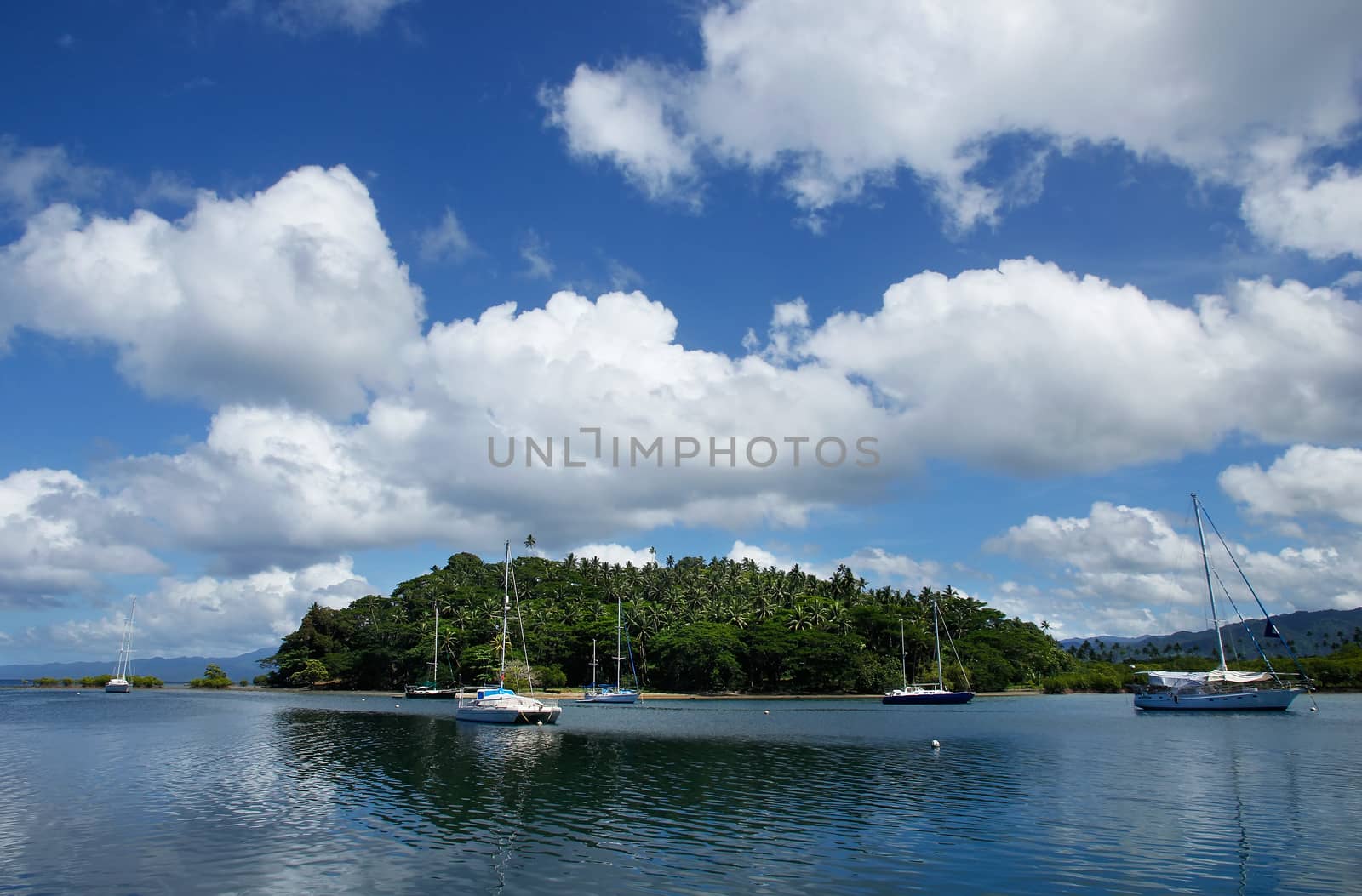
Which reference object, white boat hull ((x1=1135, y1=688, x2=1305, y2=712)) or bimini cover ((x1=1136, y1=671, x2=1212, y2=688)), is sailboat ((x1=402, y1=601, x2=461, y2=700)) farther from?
bimini cover ((x1=1136, y1=671, x2=1212, y2=688))

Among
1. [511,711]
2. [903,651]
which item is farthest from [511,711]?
[903,651]

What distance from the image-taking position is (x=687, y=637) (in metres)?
144

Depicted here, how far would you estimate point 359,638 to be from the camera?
17975cm

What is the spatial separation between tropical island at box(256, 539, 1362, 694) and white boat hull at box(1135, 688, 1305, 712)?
5166 cm

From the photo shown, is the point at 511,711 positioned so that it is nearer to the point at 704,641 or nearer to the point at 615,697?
the point at 615,697

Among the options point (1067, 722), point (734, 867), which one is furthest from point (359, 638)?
point (734, 867)

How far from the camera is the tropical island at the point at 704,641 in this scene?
14725 cm

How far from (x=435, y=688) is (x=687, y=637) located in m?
44.7

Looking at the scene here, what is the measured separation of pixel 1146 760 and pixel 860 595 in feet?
423

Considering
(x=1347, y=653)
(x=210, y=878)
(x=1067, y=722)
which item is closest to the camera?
(x=210, y=878)

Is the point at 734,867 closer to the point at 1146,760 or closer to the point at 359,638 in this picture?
the point at 1146,760

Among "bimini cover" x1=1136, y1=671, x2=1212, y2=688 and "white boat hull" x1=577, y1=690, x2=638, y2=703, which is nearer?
"bimini cover" x1=1136, y1=671, x2=1212, y2=688

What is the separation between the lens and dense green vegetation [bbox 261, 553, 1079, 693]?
147125 millimetres

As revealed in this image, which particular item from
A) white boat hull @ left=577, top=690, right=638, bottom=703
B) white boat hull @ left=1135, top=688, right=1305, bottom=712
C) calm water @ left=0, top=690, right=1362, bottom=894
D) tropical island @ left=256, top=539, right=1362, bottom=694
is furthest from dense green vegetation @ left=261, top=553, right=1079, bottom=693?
calm water @ left=0, top=690, right=1362, bottom=894
